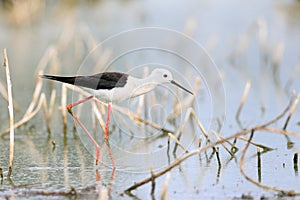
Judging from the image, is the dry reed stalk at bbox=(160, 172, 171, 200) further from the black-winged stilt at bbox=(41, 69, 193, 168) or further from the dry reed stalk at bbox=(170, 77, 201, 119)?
the dry reed stalk at bbox=(170, 77, 201, 119)

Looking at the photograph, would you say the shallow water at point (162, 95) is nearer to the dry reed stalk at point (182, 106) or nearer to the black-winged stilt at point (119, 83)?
the dry reed stalk at point (182, 106)

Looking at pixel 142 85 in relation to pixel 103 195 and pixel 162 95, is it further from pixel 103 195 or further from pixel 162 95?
pixel 162 95

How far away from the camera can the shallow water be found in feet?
19.5

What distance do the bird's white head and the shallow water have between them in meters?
0.38

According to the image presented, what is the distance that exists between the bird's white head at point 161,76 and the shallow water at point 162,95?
1.26 ft

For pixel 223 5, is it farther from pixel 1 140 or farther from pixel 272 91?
pixel 1 140

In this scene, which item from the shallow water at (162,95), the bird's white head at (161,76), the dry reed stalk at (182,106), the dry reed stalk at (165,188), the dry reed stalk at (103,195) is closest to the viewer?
the dry reed stalk at (165,188)

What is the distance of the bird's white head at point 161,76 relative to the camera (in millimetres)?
6230

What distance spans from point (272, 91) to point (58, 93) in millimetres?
3209

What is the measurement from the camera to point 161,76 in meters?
6.23

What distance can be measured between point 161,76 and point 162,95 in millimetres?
1991

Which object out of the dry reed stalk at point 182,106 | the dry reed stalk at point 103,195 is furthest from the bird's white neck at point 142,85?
the dry reed stalk at point 182,106

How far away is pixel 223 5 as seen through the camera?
63.9ft

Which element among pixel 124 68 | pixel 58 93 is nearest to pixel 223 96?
pixel 124 68
